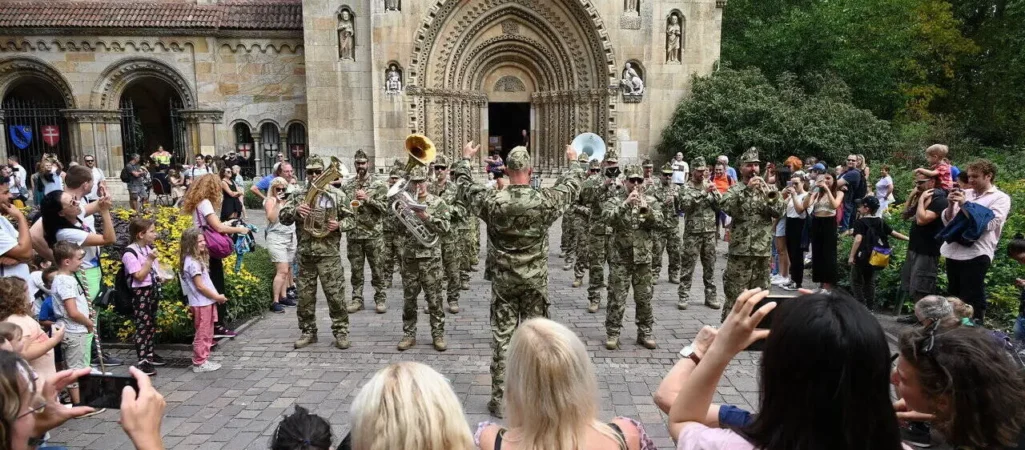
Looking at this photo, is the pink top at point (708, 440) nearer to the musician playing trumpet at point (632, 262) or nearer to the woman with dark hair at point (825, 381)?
the woman with dark hair at point (825, 381)

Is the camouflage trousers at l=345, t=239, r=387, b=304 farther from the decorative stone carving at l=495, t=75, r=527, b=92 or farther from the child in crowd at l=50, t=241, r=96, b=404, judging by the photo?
the decorative stone carving at l=495, t=75, r=527, b=92

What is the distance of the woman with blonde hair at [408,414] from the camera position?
2.00 m

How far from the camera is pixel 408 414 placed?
2008 millimetres

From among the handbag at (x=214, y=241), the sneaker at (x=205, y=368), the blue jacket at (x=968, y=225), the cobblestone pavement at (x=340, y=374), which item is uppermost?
the blue jacket at (x=968, y=225)

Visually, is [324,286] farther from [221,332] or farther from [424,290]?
[221,332]

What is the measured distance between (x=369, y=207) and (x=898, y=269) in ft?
23.3

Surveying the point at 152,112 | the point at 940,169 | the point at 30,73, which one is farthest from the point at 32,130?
the point at 940,169

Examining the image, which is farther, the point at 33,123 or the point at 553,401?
the point at 33,123

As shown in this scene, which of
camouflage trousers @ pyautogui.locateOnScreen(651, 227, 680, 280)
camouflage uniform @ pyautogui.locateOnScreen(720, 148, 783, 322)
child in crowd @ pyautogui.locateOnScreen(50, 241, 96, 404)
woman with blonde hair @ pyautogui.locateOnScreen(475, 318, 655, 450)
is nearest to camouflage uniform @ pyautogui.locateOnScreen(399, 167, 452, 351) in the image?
child in crowd @ pyautogui.locateOnScreen(50, 241, 96, 404)

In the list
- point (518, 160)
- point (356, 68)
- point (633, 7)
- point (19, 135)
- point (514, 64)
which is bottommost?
point (518, 160)

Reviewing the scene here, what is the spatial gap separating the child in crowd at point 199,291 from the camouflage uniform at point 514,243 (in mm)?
2646

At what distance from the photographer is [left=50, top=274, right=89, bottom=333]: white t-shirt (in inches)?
195

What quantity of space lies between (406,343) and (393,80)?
12.6 meters

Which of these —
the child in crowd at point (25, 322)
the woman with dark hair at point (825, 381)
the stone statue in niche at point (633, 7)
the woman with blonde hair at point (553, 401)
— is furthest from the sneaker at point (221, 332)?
the stone statue in niche at point (633, 7)
